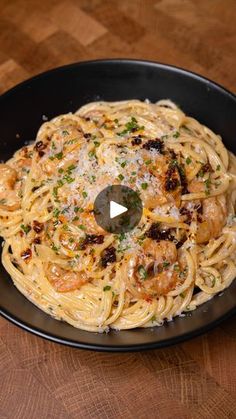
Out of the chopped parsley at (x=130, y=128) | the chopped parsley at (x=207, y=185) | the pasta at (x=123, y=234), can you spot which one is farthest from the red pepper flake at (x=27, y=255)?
the chopped parsley at (x=207, y=185)

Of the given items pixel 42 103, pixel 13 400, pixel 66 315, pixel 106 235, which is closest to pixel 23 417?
pixel 13 400

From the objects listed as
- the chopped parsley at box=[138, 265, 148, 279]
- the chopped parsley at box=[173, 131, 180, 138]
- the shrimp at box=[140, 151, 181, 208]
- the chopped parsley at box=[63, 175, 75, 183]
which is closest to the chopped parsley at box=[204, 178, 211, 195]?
the shrimp at box=[140, 151, 181, 208]

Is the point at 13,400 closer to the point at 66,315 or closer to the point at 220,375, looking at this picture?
the point at 66,315

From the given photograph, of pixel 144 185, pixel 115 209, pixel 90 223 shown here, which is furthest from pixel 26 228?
pixel 144 185

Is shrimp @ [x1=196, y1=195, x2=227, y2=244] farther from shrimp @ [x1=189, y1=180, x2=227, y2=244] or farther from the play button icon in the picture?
the play button icon

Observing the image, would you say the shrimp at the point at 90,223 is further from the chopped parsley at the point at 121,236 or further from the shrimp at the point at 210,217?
the shrimp at the point at 210,217
